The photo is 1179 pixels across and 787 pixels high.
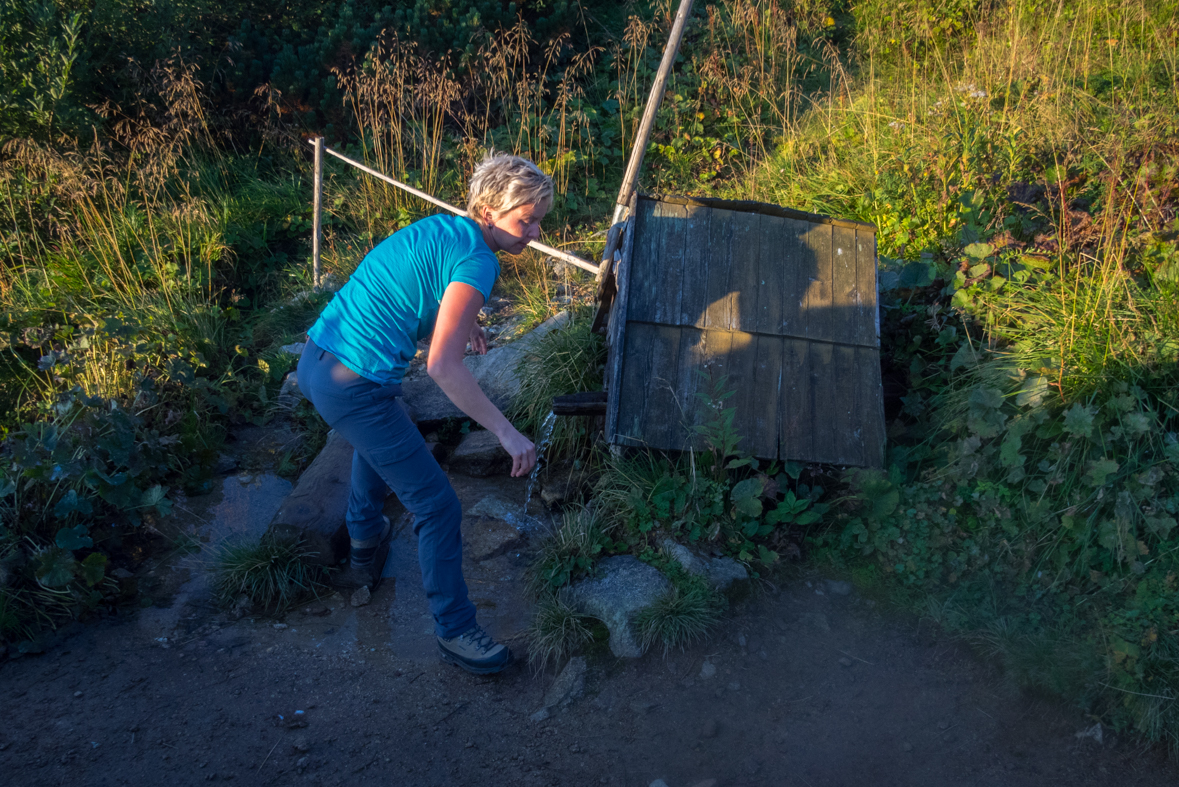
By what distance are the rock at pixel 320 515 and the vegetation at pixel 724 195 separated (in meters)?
0.76

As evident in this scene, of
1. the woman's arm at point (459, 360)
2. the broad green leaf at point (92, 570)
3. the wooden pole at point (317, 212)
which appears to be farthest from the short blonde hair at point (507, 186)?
the wooden pole at point (317, 212)

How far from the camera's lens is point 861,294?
145 inches

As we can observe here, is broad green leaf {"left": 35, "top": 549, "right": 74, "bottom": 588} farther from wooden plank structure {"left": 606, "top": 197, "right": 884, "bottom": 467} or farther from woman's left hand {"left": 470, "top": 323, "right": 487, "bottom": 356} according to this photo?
wooden plank structure {"left": 606, "top": 197, "right": 884, "bottom": 467}

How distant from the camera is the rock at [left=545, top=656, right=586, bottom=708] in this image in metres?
2.95

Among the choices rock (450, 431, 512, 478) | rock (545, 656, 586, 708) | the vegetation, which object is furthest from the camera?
rock (450, 431, 512, 478)

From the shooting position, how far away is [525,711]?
9.61 feet

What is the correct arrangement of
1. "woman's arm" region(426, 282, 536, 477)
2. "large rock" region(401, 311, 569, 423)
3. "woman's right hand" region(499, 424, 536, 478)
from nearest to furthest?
"woman's arm" region(426, 282, 536, 477), "woman's right hand" region(499, 424, 536, 478), "large rock" region(401, 311, 569, 423)

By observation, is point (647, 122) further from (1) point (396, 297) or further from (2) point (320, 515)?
(2) point (320, 515)

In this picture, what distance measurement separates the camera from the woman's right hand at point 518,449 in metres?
2.55

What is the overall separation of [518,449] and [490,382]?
2478 millimetres

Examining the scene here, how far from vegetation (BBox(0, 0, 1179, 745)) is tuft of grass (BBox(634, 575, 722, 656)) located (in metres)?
0.30

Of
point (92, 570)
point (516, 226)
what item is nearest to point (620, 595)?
point (516, 226)

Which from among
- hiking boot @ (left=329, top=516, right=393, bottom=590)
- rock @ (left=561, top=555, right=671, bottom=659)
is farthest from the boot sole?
hiking boot @ (left=329, top=516, right=393, bottom=590)

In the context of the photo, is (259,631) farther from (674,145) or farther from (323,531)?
(674,145)
